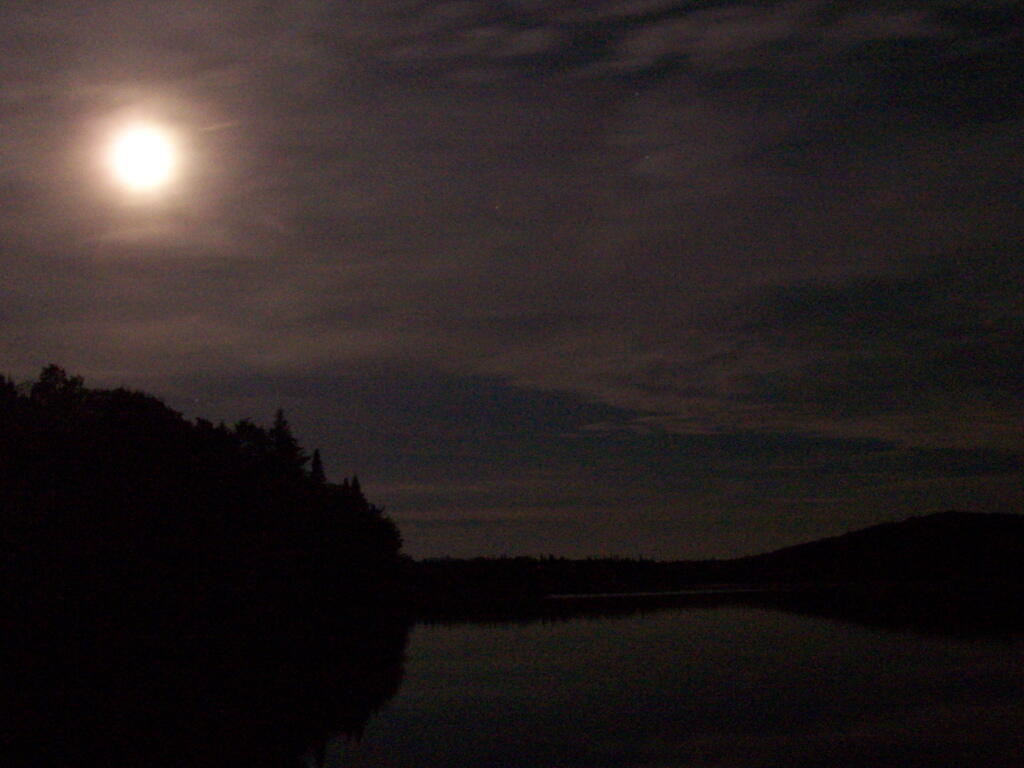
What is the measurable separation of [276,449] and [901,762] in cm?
12248

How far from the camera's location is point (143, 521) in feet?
261

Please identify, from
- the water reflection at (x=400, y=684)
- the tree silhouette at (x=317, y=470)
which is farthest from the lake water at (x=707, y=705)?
the tree silhouette at (x=317, y=470)

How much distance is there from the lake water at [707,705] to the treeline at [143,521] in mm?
18829

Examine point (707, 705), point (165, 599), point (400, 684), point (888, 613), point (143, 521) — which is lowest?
point (400, 684)

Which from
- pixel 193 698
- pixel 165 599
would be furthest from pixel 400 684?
pixel 165 599

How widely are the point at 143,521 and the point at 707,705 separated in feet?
164

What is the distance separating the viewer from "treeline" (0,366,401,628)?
225 feet

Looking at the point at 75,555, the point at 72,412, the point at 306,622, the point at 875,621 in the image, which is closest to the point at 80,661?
the point at 75,555

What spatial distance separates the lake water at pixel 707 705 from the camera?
30194 mm

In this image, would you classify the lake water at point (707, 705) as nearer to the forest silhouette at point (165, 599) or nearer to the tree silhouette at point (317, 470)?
the forest silhouette at point (165, 599)

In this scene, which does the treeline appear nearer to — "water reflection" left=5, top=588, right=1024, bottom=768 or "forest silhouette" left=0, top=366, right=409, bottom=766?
"forest silhouette" left=0, top=366, right=409, bottom=766

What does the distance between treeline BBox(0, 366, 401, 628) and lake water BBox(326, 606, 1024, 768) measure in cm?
1883

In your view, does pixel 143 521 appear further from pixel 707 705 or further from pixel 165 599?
pixel 707 705

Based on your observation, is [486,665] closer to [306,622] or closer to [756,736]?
[756,736]
